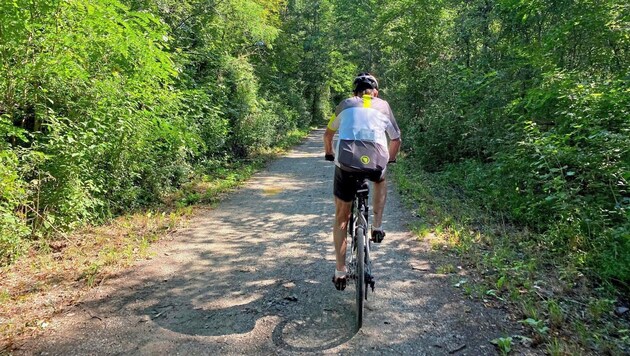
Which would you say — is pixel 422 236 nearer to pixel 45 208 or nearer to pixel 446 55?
pixel 45 208

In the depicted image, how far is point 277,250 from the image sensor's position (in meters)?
5.40

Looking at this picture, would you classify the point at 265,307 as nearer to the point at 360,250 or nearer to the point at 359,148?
the point at 360,250

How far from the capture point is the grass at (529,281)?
10.4 feet

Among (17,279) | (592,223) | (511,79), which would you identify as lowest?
(17,279)

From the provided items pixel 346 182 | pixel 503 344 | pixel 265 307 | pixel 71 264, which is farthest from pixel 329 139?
pixel 71 264

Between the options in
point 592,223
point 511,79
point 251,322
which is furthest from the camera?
point 511,79

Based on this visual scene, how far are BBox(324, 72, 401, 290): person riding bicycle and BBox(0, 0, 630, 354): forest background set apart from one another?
6.45ft

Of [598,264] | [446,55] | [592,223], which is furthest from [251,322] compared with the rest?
[446,55]

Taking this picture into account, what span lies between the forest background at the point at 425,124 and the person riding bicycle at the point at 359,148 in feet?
6.45

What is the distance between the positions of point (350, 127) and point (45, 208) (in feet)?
14.3

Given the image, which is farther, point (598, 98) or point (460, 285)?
point (598, 98)

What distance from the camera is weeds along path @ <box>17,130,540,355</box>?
319 centimetres

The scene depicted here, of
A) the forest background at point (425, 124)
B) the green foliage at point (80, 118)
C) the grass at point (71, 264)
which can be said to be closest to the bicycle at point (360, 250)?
the forest background at point (425, 124)

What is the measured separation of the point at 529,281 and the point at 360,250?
6.87 ft
